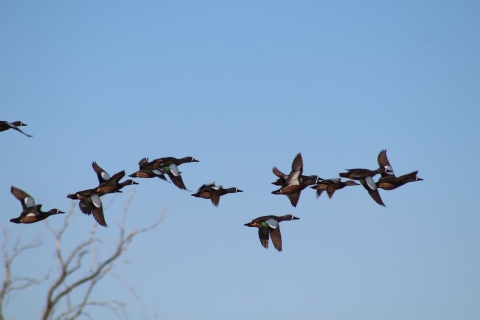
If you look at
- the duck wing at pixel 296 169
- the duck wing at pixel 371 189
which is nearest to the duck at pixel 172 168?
the duck wing at pixel 296 169

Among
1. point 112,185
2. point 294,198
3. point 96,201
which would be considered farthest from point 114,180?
point 294,198

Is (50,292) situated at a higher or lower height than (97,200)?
lower

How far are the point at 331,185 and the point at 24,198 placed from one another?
7.78 metres

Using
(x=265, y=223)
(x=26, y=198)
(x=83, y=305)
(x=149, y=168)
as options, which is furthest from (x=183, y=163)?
(x=83, y=305)

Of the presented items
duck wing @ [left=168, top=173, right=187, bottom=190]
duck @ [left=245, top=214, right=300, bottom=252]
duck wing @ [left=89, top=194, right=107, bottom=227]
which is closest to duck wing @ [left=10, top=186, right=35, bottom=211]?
duck wing @ [left=89, top=194, right=107, bottom=227]

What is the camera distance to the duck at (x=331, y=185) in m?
17.5

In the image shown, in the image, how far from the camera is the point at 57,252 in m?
24.8

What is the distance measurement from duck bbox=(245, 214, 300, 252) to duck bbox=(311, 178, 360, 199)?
122 centimetres

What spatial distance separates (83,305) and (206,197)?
7417 mm

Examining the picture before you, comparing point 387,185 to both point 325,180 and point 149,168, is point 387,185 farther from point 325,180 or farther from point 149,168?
point 149,168

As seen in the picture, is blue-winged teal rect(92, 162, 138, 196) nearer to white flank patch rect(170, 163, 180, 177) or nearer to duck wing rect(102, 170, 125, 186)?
duck wing rect(102, 170, 125, 186)

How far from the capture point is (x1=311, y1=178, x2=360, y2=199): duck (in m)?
17.5

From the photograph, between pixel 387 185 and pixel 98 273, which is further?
pixel 98 273

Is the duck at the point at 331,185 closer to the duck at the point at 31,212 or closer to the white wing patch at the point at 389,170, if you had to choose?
the white wing patch at the point at 389,170
